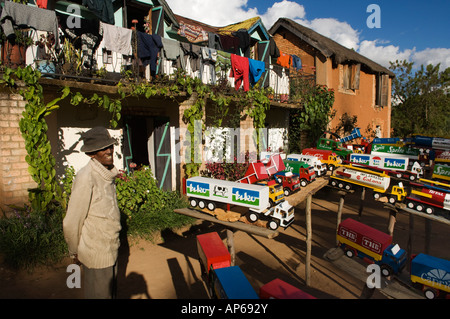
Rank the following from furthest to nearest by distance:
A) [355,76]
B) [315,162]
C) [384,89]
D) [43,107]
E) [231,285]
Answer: [384,89]
[355,76]
[315,162]
[43,107]
[231,285]

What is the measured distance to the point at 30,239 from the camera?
4.89 meters

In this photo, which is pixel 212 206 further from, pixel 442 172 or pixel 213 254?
pixel 442 172

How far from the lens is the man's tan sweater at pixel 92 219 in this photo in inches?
104

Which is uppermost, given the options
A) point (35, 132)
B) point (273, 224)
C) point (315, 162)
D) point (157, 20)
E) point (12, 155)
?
point (157, 20)

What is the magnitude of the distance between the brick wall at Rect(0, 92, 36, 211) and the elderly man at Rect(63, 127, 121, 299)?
3.41 meters

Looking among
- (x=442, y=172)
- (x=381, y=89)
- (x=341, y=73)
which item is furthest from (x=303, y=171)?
(x=381, y=89)

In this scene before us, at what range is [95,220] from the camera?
2742mm

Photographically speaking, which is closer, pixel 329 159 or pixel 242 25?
pixel 329 159

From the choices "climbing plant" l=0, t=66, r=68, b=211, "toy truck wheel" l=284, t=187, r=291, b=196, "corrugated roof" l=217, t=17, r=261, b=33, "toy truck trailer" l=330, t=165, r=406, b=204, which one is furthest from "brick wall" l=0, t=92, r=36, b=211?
"corrugated roof" l=217, t=17, r=261, b=33

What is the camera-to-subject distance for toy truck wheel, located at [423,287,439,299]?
3182mm

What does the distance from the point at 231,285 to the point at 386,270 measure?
7.26 ft

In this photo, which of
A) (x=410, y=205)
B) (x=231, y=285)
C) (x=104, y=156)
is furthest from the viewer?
(x=410, y=205)

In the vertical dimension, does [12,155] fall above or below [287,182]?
above

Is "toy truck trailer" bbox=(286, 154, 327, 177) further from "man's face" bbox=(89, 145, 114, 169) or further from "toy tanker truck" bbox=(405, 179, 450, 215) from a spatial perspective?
"man's face" bbox=(89, 145, 114, 169)
